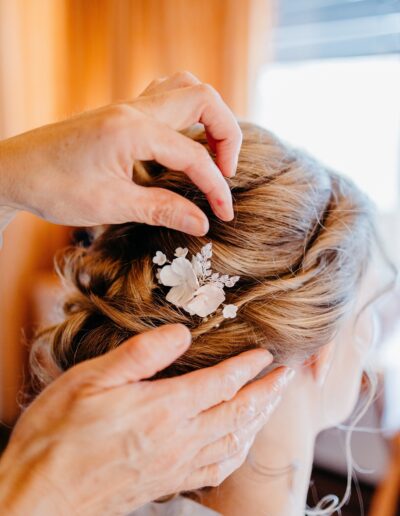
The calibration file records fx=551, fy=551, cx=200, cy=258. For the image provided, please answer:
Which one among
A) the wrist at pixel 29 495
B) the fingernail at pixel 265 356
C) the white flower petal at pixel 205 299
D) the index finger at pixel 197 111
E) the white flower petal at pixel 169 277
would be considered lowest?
the wrist at pixel 29 495

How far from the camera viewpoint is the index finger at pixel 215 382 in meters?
0.72

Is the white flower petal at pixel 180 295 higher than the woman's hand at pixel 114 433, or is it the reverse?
the white flower petal at pixel 180 295

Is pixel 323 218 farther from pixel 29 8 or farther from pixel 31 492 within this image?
pixel 29 8

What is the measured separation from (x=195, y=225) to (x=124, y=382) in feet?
0.75

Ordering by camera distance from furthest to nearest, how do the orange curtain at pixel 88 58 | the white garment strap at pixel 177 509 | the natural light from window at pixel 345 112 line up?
the natural light from window at pixel 345 112 < the orange curtain at pixel 88 58 < the white garment strap at pixel 177 509

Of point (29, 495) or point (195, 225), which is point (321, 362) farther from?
point (29, 495)

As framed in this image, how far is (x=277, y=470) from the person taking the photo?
3.29ft

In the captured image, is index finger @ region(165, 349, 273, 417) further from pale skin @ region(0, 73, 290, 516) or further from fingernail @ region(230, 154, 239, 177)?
fingernail @ region(230, 154, 239, 177)

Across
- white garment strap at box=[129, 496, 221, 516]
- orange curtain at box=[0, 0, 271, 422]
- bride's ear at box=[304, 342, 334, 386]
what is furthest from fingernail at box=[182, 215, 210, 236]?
orange curtain at box=[0, 0, 271, 422]

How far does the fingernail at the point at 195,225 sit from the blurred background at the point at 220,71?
1.81m

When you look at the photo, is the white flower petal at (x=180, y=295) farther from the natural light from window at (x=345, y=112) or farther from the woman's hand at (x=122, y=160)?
the natural light from window at (x=345, y=112)

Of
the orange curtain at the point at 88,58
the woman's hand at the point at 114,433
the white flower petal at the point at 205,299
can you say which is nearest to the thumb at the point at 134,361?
the woman's hand at the point at 114,433

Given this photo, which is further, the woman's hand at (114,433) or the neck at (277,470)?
the neck at (277,470)

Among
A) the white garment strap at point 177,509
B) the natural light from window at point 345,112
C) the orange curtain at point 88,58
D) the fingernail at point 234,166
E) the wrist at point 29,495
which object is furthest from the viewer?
the natural light from window at point 345,112
